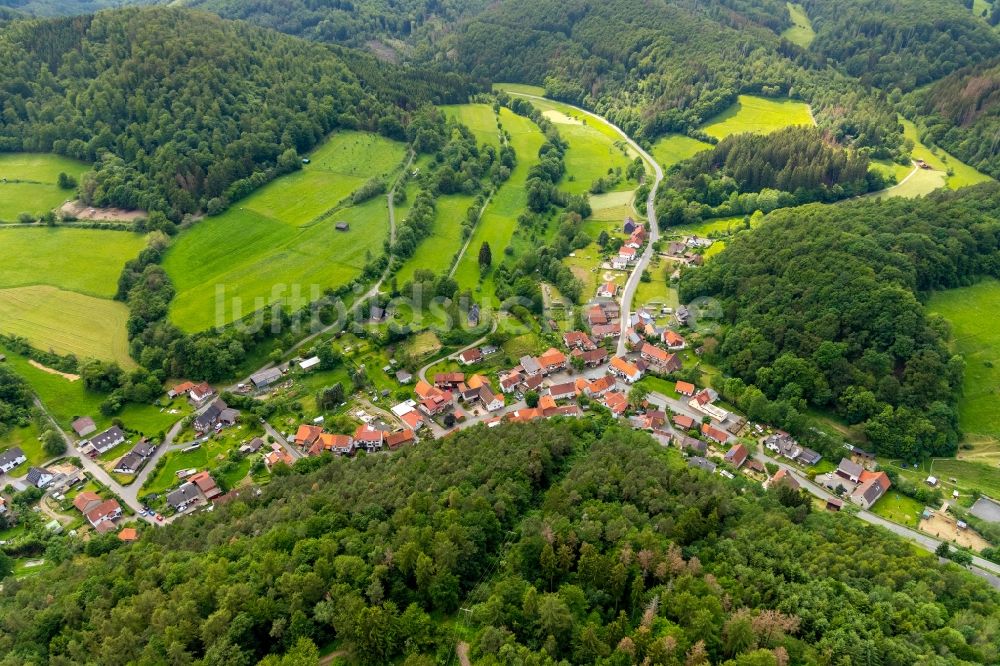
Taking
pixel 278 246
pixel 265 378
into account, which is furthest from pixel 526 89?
pixel 265 378

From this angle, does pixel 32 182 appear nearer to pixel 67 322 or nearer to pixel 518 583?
pixel 67 322

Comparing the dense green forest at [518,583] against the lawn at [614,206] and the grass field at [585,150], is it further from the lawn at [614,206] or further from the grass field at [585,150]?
the grass field at [585,150]

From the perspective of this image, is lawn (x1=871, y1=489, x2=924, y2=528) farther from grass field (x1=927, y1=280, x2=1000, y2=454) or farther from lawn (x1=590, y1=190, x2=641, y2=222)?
lawn (x1=590, y1=190, x2=641, y2=222)

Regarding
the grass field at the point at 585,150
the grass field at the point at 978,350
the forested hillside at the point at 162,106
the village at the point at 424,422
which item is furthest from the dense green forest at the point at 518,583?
the grass field at the point at 585,150

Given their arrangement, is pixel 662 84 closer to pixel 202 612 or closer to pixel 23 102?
pixel 23 102

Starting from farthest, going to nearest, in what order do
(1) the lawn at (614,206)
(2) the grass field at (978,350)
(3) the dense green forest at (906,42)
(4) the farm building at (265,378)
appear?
(3) the dense green forest at (906,42) < (1) the lawn at (614,206) < (4) the farm building at (265,378) < (2) the grass field at (978,350)

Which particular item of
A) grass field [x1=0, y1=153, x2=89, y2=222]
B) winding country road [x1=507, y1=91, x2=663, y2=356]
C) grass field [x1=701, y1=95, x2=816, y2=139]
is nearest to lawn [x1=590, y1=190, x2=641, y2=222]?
winding country road [x1=507, y1=91, x2=663, y2=356]
